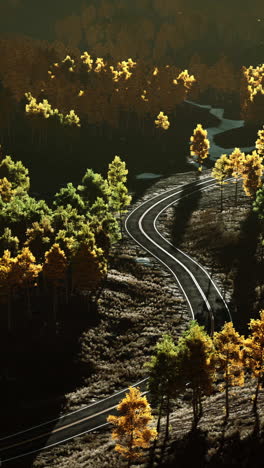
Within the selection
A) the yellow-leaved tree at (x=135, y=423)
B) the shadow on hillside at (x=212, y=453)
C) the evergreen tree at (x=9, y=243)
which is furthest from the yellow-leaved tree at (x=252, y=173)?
the yellow-leaved tree at (x=135, y=423)

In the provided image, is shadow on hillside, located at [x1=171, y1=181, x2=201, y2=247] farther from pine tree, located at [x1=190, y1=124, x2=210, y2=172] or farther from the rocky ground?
pine tree, located at [x1=190, y1=124, x2=210, y2=172]

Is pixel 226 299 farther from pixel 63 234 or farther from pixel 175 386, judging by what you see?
pixel 175 386

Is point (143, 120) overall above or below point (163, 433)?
above

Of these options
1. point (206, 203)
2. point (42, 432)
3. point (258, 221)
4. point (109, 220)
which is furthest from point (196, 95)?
point (42, 432)

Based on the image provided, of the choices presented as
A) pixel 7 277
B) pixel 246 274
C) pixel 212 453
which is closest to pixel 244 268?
pixel 246 274

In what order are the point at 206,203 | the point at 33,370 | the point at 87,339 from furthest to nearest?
the point at 206,203, the point at 87,339, the point at 33,370

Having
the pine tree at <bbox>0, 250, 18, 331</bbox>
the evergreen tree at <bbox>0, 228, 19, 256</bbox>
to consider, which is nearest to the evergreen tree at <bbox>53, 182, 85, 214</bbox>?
the evergreen tree at <bbox>0, 228, 19, 256</bbox>
